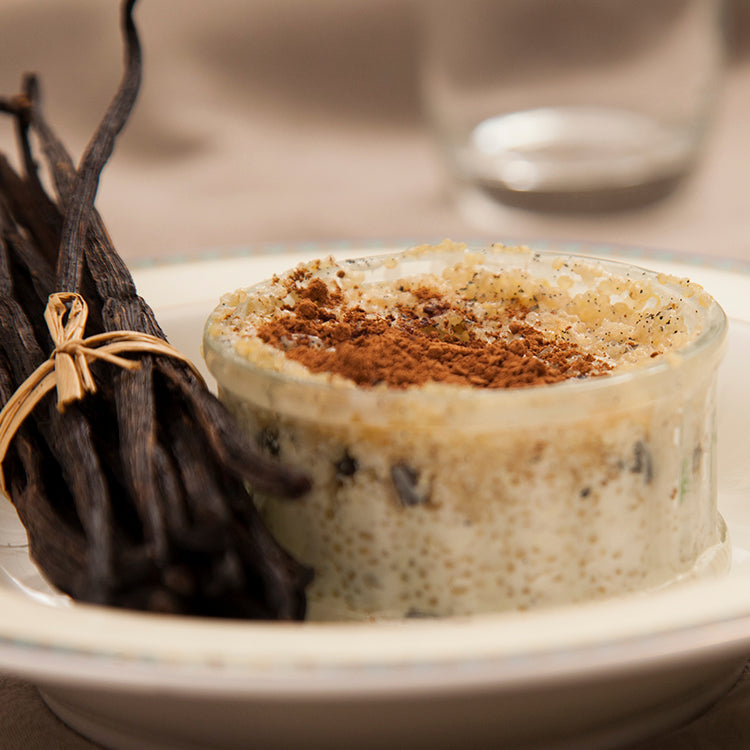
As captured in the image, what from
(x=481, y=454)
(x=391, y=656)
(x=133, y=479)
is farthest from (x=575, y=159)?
(x=391, y=656)

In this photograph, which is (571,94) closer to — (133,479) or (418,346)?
(418,346)

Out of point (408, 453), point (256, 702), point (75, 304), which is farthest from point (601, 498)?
point (75, 304)

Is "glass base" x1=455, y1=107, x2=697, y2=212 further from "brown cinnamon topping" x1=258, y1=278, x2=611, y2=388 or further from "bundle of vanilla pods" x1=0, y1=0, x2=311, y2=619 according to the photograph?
"bundle of vanilla pods" x1=0, y1=0, x2=311, y2=619

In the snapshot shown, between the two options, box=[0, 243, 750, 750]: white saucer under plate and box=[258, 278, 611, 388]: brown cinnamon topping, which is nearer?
box=[0, 243, 750, 750]: white saucer under plate

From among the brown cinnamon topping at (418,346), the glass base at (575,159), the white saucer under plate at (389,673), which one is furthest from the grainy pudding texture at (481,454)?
the glass base at (575,159)

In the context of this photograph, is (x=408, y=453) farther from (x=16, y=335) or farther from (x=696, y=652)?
(x=16, y=335)

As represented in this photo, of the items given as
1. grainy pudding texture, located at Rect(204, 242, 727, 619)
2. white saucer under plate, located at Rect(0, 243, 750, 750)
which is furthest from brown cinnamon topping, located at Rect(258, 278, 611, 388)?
white saucer under plate, located at Rect(0, 243, 750, 750)
